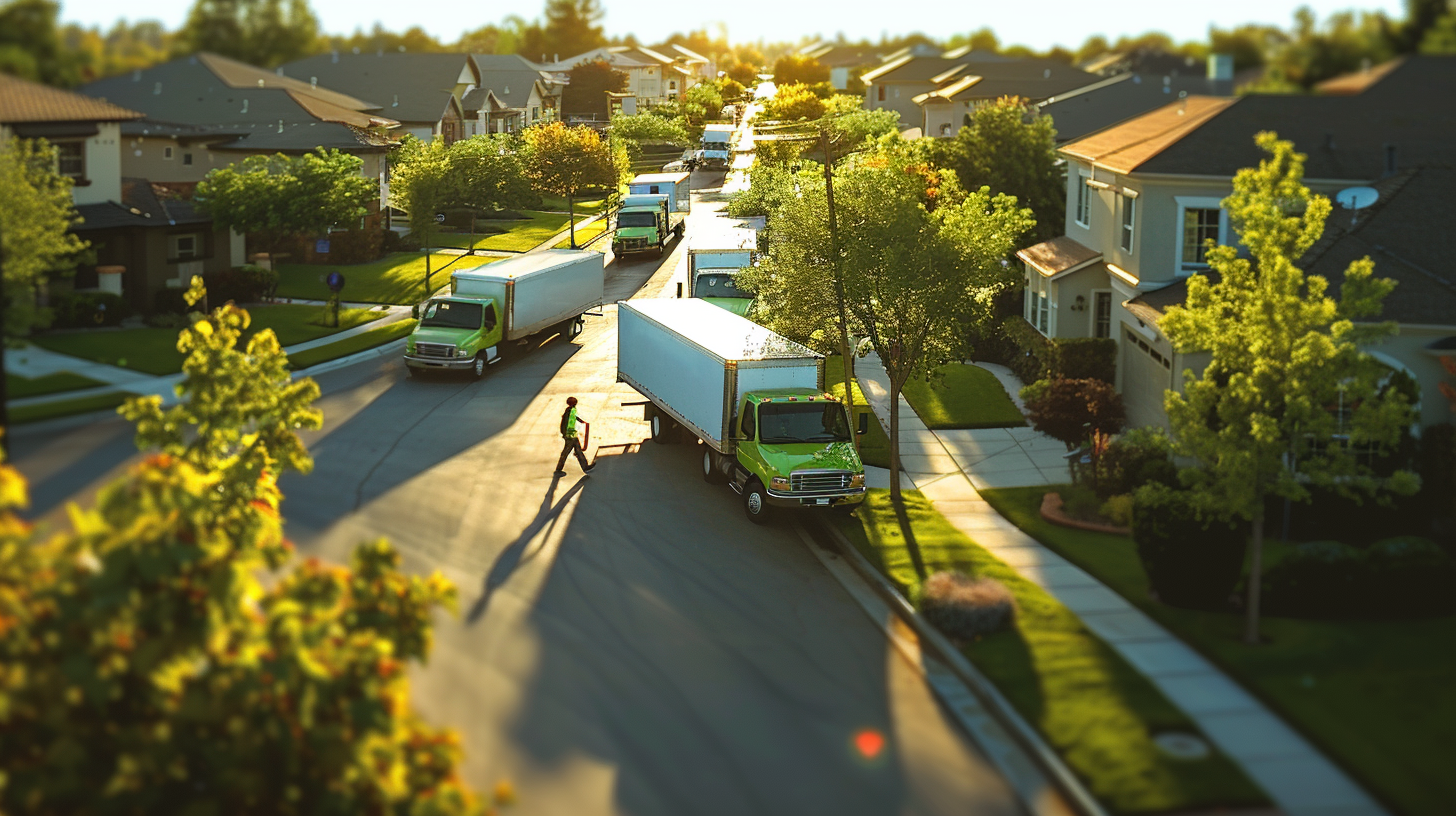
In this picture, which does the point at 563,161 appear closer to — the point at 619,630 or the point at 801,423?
the point at 801,423

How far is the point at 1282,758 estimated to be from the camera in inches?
588

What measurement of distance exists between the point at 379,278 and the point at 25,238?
36709 millimetres

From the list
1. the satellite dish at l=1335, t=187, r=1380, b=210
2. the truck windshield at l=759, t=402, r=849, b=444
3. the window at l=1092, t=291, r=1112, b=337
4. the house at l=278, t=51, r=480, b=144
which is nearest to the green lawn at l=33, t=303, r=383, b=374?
the truck windshield at l=759, t=402, r=849, b=444

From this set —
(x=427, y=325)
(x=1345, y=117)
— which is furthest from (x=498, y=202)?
(x=1345, y=117)

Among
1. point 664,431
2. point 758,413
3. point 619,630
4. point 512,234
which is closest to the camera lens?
point 619,630

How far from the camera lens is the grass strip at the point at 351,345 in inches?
1358

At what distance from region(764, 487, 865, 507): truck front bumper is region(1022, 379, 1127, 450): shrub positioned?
5.03 m

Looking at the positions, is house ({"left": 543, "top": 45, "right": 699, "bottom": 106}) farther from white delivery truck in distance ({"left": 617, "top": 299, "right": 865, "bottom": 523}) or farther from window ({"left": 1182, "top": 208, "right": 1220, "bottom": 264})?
→ white delivery truck in distance ({"left": 617, "top": 299, "right": 865, "bottom": 523})

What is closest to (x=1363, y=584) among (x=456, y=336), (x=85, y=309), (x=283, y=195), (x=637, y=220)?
(x=85, y=309)

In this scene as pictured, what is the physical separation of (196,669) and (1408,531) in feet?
70.7

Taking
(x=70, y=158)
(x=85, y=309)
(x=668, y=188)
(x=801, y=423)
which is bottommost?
(x=801, y=423)

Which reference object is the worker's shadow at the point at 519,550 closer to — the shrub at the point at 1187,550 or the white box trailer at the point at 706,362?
the white box trailer at the point at 706,362

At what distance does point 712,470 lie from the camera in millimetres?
27562

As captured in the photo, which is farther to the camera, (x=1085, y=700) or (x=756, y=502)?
(x=756, y=502)
